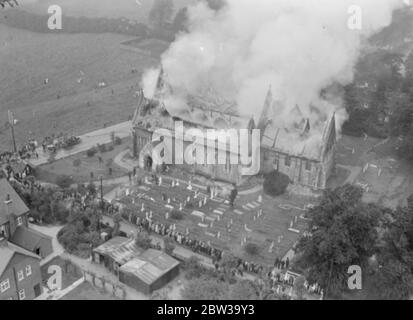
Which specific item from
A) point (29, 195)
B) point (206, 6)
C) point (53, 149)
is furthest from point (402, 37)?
point (29, 195)

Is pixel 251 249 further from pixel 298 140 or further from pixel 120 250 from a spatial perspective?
pixel 298 140

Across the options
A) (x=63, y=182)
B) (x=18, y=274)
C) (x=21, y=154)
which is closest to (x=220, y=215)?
(x=63, y=182)

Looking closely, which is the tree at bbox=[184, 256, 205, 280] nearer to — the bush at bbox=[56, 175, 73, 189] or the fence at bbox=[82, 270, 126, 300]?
the fence at bbox=[82, 270, 126, 300]

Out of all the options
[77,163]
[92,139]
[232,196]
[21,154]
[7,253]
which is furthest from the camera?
[92,139]

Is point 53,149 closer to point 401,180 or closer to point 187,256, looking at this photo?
point 187,256
